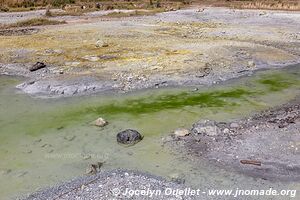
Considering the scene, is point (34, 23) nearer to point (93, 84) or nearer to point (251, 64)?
point (93, 84)

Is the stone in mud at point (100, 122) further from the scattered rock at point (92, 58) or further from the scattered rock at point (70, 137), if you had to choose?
the scattered rock at point (92, 58)

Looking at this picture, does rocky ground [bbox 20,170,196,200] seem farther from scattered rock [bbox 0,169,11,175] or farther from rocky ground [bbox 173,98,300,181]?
rocky ground [bbox 173,98,300,181]

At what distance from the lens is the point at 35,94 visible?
21.6 m

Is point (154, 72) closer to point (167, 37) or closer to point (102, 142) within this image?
point (102, 142)

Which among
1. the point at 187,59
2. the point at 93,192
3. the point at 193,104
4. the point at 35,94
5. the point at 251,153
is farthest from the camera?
the point at 187,59

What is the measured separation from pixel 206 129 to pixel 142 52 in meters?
14.7

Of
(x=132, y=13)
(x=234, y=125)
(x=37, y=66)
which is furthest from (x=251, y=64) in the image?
(x=132, y=13)

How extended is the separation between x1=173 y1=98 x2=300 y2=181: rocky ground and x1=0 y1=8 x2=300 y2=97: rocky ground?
666cm

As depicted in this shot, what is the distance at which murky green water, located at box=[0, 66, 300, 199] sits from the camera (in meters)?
13.2

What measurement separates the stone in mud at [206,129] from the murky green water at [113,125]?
60 cm

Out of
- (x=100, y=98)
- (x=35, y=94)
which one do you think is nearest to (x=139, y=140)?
(x=100, y=98)

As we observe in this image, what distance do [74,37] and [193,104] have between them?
20222 millimetres

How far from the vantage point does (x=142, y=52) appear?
97.5ft

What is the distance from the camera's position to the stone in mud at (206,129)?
16.0 m
